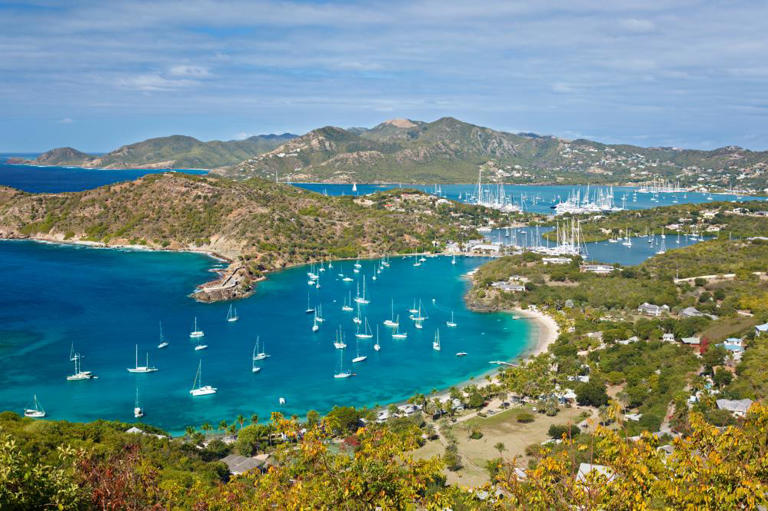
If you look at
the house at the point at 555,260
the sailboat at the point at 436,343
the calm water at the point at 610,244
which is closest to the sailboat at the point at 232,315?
the sailboat at the point at 436,343

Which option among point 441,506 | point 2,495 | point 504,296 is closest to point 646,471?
point 441,506

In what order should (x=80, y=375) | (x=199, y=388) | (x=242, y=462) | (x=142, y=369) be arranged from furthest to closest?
(x=142, y=369) < (x=80, y=375) < (x=199, y=388) < (x=242, y=462)

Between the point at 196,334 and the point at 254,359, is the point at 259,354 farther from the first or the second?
the point at 196,334

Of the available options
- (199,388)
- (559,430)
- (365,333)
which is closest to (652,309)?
(365,333)

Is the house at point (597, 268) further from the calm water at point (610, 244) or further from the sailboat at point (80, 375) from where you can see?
the sailboat at point (80, 375)

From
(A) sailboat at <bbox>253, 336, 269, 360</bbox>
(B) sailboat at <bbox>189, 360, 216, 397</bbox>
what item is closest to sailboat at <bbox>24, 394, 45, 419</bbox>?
(B) sailboat at <bbox>189, 360, 216, 397</bbox>
